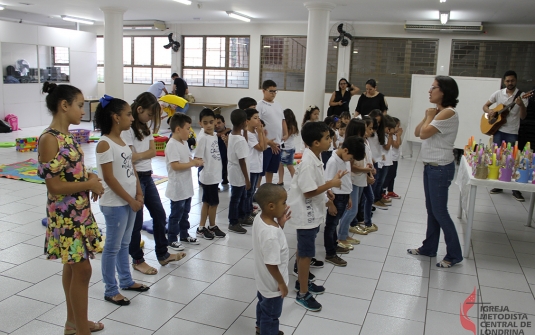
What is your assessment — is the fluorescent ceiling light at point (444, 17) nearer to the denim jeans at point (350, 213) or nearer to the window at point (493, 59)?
the window at point (493, 59)

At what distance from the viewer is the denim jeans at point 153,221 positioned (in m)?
3.37

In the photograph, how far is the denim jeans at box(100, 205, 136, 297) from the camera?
2.84 metres

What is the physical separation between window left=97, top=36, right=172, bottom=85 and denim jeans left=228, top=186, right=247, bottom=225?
10.1 m

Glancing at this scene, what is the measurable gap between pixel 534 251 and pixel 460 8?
20.4 ft

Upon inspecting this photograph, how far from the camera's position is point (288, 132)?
6.01 m

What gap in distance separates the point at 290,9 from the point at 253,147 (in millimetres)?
6290

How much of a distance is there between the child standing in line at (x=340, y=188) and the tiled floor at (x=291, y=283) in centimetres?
13

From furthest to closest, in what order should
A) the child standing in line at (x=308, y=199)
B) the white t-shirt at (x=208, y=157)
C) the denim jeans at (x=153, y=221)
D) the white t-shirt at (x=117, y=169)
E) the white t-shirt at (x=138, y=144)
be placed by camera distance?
the white t-shirt at (x=208, y=157)
the denim jeans at (x=153, y=221)
the white t-shirt at (x=138, y=144)
the child standing in line at (x=308, y=199)
the white t-shirt at (x=117, y=169)

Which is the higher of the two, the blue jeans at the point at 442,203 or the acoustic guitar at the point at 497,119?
the acoustic guitar at the point at 497,119

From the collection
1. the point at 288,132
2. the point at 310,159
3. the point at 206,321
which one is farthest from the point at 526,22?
the point at 206,321

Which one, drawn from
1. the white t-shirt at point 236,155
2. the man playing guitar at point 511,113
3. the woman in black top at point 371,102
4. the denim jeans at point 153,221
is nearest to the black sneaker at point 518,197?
the man playing guitar at point 511,113

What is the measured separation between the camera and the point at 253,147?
4781 mm

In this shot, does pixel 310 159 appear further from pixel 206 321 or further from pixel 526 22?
pixel 526 22

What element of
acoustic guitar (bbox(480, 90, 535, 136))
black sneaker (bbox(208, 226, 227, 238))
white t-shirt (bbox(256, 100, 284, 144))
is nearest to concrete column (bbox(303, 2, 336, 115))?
acoustic guitar (bbox(480, 90, 535, 136))
